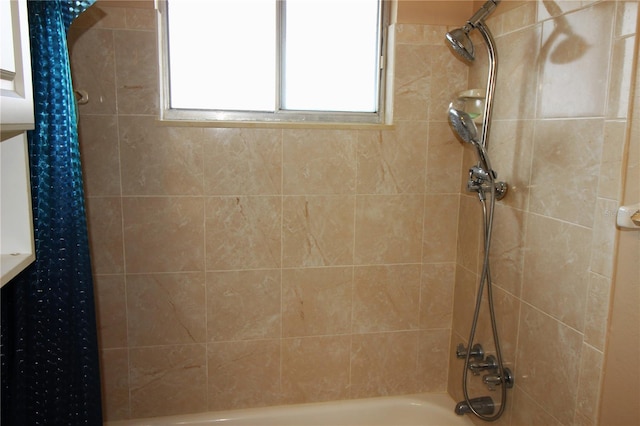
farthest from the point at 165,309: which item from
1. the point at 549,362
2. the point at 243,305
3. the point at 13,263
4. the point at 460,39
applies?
the point at 460,39

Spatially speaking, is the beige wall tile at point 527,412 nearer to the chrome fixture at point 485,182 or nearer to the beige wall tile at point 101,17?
the chrome fixture at point 485,182

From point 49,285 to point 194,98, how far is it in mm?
909

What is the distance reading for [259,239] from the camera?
1860 mm

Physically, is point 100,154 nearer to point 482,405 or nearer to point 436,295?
point 436,295

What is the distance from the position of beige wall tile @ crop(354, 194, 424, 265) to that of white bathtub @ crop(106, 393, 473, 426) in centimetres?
61

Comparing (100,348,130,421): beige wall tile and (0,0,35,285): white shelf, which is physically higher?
(0,0,35,285): white shelf

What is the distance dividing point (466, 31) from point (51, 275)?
1.50 meters

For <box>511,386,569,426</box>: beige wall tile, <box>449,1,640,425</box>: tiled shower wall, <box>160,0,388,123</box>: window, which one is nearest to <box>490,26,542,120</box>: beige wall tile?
<box>449,1,640,425</box>: tiled shower wall

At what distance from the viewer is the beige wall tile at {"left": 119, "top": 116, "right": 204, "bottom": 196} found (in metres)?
1.72

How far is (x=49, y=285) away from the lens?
1.29 meters

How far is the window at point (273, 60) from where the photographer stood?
184 cm

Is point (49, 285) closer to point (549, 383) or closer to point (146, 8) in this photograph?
point (146, 8)

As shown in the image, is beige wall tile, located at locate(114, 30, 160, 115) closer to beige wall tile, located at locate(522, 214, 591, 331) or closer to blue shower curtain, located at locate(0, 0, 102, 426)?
blue shower curtain, located at locate(0, 0, 102, 426)

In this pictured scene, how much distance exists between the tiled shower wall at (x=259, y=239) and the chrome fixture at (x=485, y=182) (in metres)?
0.28
